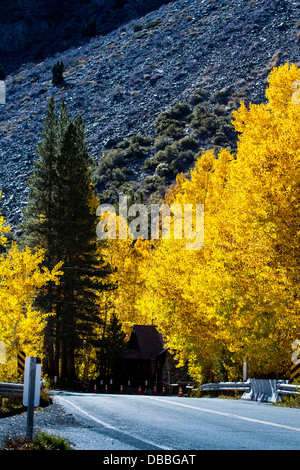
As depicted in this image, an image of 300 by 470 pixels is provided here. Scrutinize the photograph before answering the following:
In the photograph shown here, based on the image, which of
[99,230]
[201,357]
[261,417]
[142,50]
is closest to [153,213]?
[99,230]

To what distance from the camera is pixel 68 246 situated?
29.7 metres

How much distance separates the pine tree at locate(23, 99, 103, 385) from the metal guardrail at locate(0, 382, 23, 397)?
57.5 feet

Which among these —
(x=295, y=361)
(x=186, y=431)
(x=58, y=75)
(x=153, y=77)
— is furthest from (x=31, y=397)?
(x=58, y=75)

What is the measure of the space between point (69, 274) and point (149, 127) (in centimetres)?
6765

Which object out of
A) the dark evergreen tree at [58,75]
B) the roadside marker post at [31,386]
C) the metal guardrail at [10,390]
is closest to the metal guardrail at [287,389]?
the metal guardrail at [10,390]

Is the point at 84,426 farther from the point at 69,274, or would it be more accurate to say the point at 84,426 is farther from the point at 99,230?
the point at 99,230

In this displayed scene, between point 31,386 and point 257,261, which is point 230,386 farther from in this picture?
point 31,386

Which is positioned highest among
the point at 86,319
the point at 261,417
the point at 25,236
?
the point at 25,236

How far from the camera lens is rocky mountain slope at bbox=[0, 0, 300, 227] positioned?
295 ft

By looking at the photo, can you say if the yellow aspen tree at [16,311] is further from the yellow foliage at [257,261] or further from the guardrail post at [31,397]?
the guardrail post at [31,397]

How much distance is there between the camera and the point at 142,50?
12469cm

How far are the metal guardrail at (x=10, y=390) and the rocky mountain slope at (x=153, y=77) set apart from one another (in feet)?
204

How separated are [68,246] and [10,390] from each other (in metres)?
18.7

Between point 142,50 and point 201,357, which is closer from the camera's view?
point 201,357
